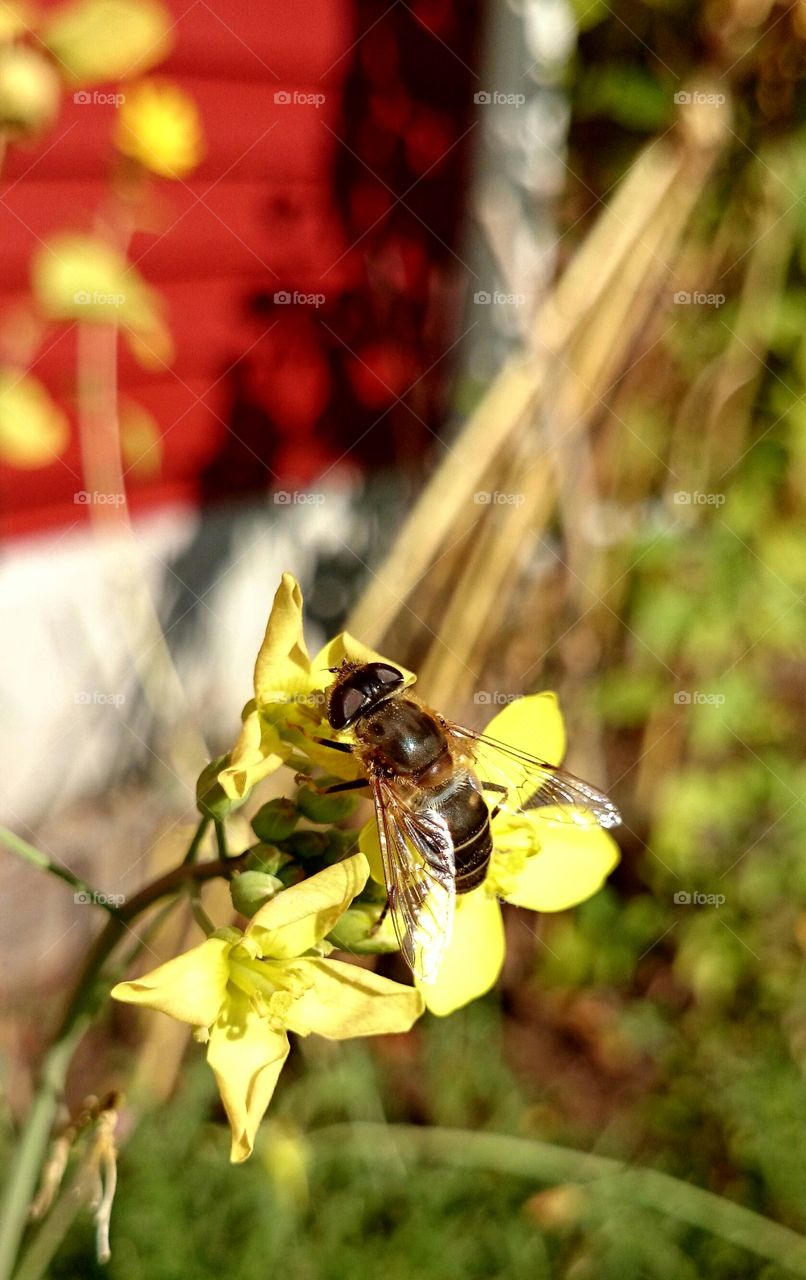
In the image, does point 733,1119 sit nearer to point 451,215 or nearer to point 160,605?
point 160,605

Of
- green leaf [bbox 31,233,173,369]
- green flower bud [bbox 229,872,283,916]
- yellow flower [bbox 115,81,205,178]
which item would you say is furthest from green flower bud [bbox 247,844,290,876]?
yellow flower [bbox 115,81,205,178]

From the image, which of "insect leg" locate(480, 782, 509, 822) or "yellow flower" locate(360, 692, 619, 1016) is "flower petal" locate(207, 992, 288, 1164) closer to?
"yellow flower" locate(360, 692, 619, 1016)

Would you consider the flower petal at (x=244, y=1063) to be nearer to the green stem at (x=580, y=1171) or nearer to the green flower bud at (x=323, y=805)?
the green flower bud at (x=323, y=805)

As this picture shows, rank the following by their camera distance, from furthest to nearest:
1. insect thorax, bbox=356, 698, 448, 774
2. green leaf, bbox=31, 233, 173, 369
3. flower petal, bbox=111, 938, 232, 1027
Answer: green leaf, bbox=31, 233, 173, 369 < insect thorax, bbox=356, 698, 448, 774 < flower petal, bbox=111, 938, 232, 1027

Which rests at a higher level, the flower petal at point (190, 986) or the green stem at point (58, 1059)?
the flower petal at point (190, 986)

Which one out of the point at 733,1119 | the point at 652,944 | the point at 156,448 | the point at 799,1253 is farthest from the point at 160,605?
the point at 799,1253

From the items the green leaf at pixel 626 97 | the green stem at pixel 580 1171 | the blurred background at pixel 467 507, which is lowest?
the green stem at pixel 580 1171

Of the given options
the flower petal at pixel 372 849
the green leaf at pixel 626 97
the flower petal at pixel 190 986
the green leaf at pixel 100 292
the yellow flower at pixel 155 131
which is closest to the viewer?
the flower petal at pixel 190 986

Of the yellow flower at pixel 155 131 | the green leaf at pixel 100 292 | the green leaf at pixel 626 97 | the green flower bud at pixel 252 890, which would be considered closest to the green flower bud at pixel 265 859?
the green flower bud at pixel 252 890
